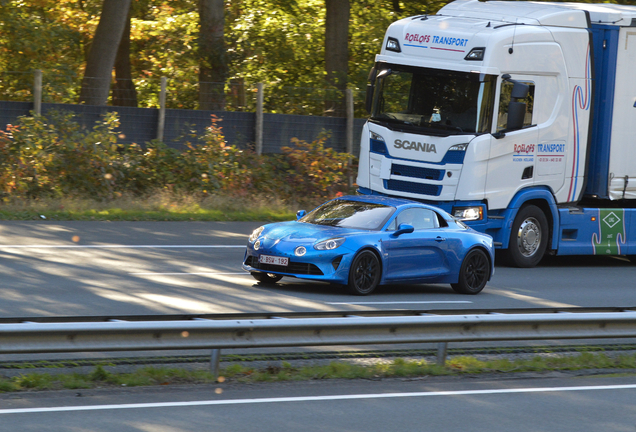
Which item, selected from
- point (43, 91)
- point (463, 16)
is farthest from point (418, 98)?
point (43, 91)

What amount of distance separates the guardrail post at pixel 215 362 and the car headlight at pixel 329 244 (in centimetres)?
440

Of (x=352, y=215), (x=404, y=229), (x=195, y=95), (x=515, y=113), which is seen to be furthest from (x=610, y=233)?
(x=195, y=95)

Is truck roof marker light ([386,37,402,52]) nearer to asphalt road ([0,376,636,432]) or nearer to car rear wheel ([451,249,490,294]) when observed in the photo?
car rear wheel ([451,249,490,294])

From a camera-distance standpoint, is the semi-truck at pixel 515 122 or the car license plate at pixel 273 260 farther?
the semi-truck at pixel 515 122

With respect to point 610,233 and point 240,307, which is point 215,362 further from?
point 610,233

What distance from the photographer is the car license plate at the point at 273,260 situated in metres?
12.2

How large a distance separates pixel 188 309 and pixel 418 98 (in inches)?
272

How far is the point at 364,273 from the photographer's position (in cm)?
1255

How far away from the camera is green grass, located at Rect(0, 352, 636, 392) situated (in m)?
7.54

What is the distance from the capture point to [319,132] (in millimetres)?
25391

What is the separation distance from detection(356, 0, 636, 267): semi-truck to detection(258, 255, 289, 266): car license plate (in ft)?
14.8

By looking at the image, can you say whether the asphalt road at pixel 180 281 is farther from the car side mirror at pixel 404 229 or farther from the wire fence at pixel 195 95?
the wire fence at pixel 195 95

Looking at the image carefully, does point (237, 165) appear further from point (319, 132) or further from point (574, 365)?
point (574, 365)

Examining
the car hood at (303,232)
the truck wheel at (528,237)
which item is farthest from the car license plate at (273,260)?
the truck wheel at (528,237)
